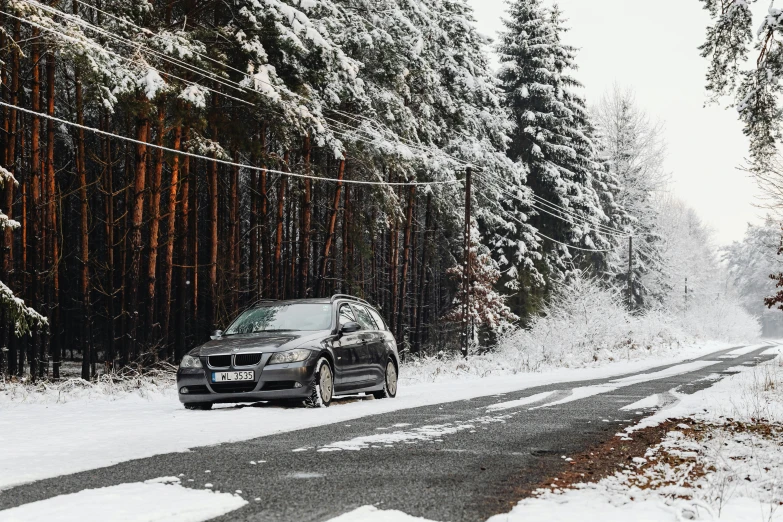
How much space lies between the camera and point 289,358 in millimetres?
11344

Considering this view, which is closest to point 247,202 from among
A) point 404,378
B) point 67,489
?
point 404,378

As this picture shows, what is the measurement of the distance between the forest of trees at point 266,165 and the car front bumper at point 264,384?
3.61 m

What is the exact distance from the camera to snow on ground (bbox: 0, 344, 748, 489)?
6.75 m

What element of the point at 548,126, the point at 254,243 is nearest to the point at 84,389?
the point at 254,243

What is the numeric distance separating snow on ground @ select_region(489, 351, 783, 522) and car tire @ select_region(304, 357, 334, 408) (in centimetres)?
A: 451

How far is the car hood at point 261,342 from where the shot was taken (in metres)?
11.4

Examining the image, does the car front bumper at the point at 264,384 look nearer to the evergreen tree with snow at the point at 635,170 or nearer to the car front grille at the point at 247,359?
the car front grille at the point at 247,359

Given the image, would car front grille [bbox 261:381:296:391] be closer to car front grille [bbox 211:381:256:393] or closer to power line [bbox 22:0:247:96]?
car front grille [bbox 211:381:256:393]

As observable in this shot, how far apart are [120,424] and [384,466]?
4.47 meters

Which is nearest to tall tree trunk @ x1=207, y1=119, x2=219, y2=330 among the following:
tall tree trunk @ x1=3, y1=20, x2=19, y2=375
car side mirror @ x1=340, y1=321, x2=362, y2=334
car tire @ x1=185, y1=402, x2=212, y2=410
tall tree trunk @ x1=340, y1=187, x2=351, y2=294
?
tall tree trunk @ x1=3, y1=20, x2=19, y2=375

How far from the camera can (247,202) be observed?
41.5 meters

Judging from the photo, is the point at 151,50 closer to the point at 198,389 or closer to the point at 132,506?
the point at 198,389

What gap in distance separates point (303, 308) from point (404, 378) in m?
8.89

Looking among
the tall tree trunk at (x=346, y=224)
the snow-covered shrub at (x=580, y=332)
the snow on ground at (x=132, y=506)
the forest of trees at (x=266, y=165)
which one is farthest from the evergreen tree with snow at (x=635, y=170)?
the snow on ground at (x=132, y=506)
